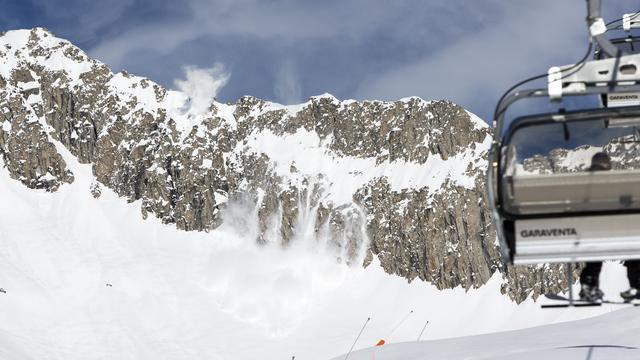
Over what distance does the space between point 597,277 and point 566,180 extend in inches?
64.4

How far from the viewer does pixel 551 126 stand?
1061cm

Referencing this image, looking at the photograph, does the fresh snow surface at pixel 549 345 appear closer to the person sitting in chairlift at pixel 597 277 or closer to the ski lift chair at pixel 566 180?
the person sitting in chairlift at pixel 597 277

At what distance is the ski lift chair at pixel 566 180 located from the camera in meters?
10.4

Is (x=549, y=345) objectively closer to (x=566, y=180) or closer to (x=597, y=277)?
(x=597, y=277)

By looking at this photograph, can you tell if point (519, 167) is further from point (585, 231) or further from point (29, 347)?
point (29, 347)

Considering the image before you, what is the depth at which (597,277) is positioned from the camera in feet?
39.0

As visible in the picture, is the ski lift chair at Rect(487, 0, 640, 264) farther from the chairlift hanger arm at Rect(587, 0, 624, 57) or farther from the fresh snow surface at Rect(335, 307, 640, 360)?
the fresh snow surface at Rect(335, 307, 640, 360)

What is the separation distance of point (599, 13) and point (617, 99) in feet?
13.3

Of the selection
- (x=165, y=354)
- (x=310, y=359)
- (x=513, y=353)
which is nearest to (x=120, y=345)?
(x=165, y=354)

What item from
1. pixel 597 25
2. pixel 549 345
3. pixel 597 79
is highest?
pixel 597 25

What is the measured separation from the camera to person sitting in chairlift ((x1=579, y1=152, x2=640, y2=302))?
10734mm

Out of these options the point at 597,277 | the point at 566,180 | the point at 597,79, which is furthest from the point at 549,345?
the point at 597,79

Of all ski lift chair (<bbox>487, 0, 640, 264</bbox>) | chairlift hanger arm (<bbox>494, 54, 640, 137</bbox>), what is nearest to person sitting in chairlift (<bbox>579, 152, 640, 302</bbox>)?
ski lift chair (<bbox>487, 0, 640, 264</bbox>)

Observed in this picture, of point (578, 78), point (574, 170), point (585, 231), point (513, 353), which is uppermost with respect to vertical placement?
point (578, 78)
